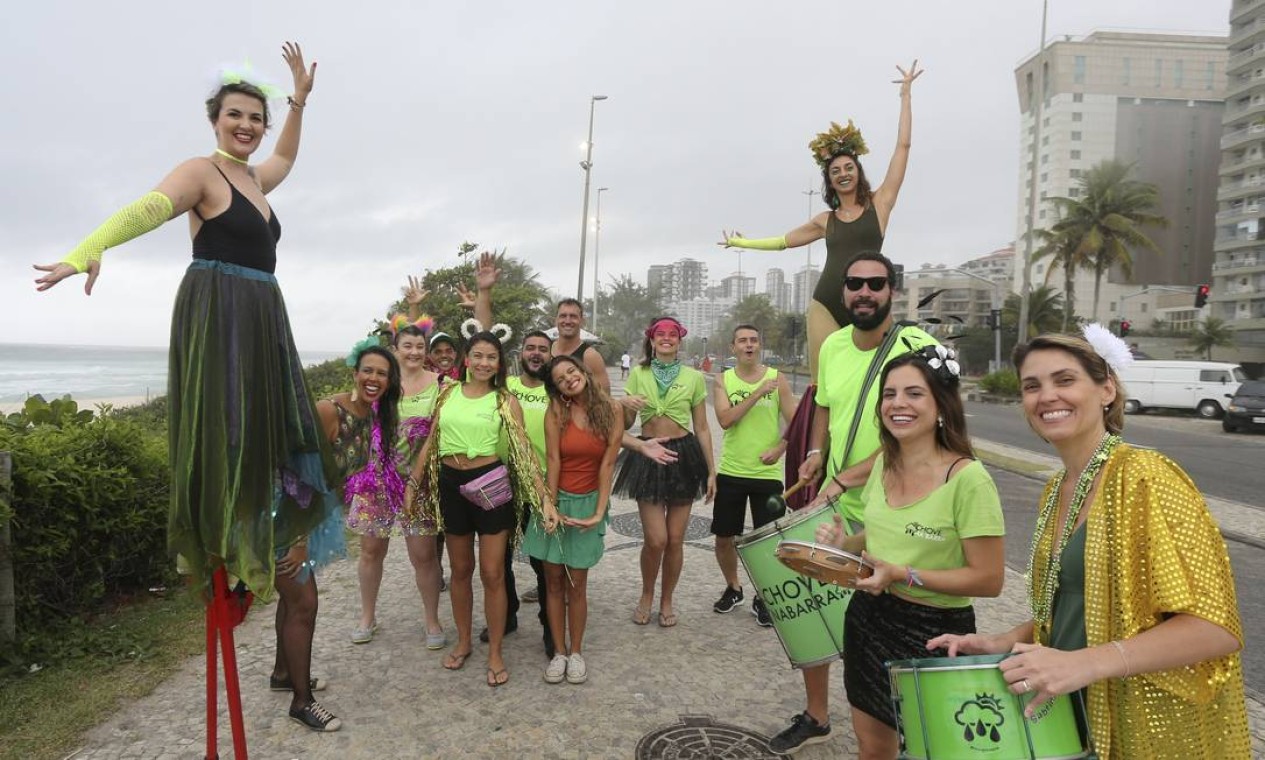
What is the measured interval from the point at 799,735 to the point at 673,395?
2170 mm

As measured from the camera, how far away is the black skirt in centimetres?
215

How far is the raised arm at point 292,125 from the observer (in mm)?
2926

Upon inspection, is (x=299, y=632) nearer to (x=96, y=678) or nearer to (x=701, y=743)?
(x=96, y=678)

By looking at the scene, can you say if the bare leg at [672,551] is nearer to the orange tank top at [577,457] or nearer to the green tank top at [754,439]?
the green tank top at [754,439]

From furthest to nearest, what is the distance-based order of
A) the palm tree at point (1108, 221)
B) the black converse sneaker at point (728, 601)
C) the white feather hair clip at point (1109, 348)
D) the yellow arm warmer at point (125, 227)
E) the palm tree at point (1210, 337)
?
the palm tree at point (1210, 337) < the palm tree at point (1108, 221) < the black converse sneaker at point (728, 601) < the yellow arm warmer at point (125, 227) < the white feather hair clip at point (1109, 348)

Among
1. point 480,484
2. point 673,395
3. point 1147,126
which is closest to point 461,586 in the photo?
point 480,484

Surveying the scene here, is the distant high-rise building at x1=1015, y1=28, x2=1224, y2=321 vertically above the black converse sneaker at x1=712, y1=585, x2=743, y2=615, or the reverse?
the distant high-rise building at x1=1015, y1=28, x2=1224, y2=321

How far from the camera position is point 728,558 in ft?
15.8

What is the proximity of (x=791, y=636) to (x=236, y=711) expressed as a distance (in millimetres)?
2126

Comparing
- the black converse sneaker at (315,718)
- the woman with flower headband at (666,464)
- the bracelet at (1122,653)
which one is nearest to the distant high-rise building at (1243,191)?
the woman with flower headband at (666,464)

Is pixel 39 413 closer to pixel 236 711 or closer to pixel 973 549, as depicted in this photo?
pixel 236 711

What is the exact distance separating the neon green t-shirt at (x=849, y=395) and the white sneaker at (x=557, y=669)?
1832 mm

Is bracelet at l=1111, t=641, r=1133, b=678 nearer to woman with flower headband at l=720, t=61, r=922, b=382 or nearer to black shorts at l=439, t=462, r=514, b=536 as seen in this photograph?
woman with flower headband at l=720, t=61, r=922, b=382

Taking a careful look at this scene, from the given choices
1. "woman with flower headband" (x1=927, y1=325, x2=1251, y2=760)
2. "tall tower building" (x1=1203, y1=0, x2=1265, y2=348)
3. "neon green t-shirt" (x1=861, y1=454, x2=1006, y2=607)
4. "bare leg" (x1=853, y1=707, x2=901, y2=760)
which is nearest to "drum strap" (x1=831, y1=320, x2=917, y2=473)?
"neon green t-shirt" (x1=861, y1=454, x2=1006, y2=607)
